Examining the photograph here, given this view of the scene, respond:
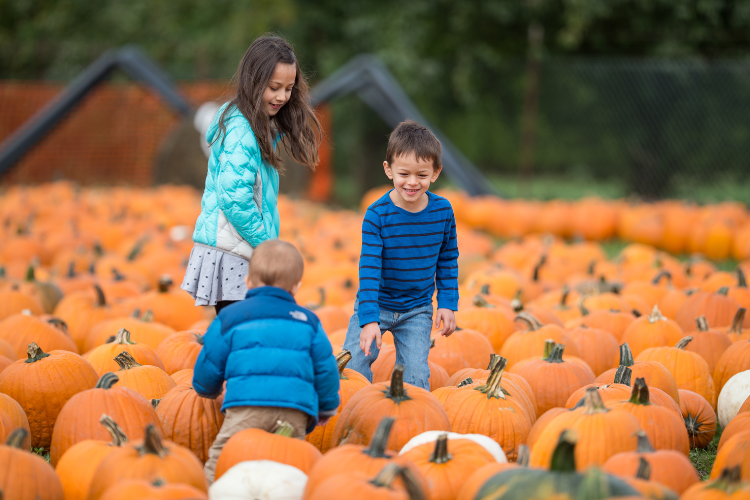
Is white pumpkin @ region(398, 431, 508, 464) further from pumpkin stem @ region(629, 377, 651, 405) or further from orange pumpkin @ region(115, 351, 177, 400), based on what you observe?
orange pumpkin @ region(115, 351, 177, 400)

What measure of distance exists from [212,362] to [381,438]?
718mm

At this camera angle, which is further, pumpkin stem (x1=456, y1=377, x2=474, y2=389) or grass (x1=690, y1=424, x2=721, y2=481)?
pumpkin stem (x1=456, y1=377, x2=474, y2=389)

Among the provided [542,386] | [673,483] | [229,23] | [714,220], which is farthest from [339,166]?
[673,483]

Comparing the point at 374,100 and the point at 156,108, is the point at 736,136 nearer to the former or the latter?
the point at 374,100

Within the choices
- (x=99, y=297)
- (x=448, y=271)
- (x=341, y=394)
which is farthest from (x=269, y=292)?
(x=99, y=297)

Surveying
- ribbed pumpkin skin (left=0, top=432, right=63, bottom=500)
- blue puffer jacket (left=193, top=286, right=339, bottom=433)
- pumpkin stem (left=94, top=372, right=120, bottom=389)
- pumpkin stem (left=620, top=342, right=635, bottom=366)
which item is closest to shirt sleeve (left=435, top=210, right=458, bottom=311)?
pumpkin stem (left=620, top=342, right=635, bottom=366)

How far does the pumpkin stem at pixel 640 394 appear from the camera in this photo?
2.94 m

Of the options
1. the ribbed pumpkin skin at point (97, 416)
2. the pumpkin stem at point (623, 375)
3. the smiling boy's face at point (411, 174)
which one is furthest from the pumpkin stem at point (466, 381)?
the ribbed pumpkin skin at point (97, 416)

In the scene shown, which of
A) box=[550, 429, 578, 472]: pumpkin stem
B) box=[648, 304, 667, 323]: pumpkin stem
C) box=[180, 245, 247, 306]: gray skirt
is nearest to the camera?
box=[550, 429, 578, 472]: pumpkin stem

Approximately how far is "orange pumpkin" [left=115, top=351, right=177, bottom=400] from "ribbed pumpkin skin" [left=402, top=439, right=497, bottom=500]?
52.4 inches

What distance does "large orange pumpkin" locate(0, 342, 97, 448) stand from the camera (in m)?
3.38

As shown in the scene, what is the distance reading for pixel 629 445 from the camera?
2650mm

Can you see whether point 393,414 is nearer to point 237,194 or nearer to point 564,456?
point 564,456

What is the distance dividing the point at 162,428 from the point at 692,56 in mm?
13846
